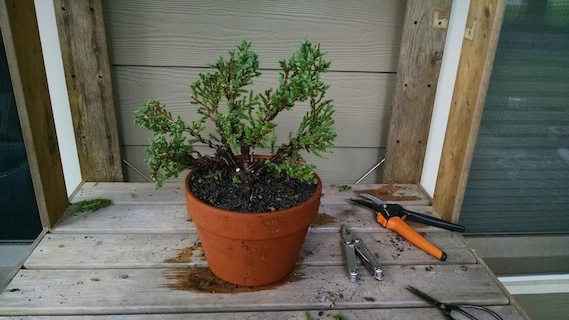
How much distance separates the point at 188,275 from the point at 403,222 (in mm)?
494

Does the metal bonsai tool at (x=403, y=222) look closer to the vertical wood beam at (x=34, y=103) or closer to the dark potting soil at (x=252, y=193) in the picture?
the dark potting soil at (x=252, y=193)

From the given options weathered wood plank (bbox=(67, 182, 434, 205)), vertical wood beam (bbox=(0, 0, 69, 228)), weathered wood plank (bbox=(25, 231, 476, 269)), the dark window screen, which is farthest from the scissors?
vertical wood beam (bbox=(0, 0, 69, 228))

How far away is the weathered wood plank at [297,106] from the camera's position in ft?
3.80

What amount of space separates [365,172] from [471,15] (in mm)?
533

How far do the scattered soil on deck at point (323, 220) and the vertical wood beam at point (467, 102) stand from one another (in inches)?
11.2

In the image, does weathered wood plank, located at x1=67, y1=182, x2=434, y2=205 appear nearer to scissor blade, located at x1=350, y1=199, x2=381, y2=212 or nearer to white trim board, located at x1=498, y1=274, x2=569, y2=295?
scissor blade, located at x1=350, y1=199, x2=381, y2=212

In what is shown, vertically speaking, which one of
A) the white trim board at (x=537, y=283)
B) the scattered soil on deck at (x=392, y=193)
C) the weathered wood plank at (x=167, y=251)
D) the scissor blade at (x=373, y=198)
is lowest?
the white trim board at (x=537, y=283)

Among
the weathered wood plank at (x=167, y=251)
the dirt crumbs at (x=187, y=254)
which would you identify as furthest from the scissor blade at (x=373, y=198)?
the dirt crumbs at (x=187, y=254)

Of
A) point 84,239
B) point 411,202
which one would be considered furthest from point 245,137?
point 411,202

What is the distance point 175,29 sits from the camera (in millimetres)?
1116

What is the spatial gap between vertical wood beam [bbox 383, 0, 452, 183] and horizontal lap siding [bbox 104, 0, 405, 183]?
50 mm

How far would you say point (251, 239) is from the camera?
2.44 ft

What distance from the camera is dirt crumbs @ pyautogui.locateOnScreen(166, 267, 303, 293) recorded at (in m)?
0.80

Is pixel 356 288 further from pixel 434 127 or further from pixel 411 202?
pixel 434 127
